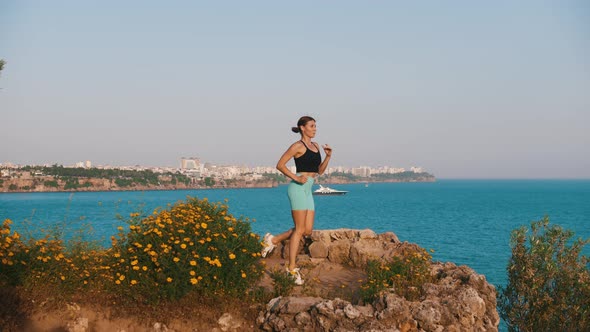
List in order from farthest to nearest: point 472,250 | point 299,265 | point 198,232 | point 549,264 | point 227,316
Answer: point 472,250 < point 549,264 < point 299,265 < point 198,232 < point 227,316

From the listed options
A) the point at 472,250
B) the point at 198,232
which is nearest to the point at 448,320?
the point at 198,232

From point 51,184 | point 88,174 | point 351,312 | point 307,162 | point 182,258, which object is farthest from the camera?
point 88,174

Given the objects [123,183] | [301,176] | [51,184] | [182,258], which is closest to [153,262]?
[182,258]

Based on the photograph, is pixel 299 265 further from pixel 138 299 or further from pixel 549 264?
pixel 549 264

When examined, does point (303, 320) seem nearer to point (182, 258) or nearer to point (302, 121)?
point (182, 258)

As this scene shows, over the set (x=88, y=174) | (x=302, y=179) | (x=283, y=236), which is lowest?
(x=88, y=174)

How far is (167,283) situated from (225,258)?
94 centimetres

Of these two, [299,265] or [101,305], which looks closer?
[101,305]

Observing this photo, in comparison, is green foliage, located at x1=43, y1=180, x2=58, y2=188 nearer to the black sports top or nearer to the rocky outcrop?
the black sports top

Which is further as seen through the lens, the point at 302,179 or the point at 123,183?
the point at 123,183

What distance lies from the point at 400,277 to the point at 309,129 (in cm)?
299

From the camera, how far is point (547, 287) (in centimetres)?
1158

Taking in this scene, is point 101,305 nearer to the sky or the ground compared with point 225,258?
nearer to the ground

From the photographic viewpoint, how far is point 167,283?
7.86 m
